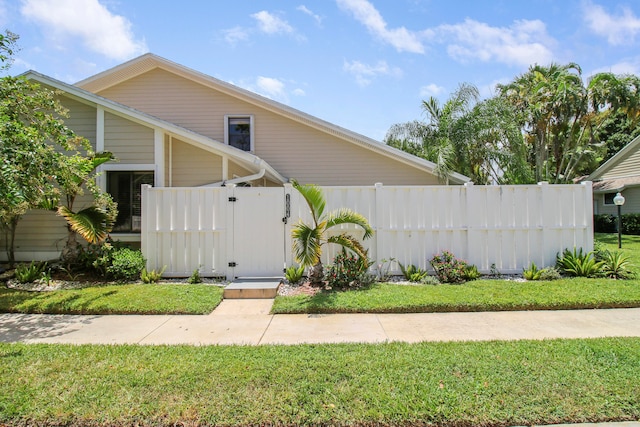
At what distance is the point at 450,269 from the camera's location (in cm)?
702

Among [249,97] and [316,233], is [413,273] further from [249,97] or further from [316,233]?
[249,97]

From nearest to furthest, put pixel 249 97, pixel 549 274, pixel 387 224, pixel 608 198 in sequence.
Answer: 1. pixel 549 274
2. pixel 387 224
3. pixel 249 97
4. pixel 608 198

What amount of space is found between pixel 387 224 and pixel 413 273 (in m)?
1.17

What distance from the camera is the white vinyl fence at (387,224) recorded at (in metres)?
7.37

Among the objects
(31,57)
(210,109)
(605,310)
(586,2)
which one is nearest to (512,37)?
(586,2)

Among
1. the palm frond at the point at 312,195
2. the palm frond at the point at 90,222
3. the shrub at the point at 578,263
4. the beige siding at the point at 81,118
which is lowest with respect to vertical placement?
the shrub at the point at 578,263

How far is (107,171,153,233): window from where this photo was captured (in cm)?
841

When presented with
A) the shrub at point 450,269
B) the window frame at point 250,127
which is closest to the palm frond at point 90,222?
the window frame at point 250,127

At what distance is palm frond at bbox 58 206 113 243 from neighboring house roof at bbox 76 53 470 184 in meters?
6.53

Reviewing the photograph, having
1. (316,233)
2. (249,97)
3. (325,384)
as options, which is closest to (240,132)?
(249,97)

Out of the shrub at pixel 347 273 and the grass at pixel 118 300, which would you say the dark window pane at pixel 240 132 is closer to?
the grass at pixel 118 300

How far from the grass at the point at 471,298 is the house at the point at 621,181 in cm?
1695

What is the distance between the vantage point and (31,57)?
9078 millimetres

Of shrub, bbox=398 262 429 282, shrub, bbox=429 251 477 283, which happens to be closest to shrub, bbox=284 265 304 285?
shrub, bbox=398 262 429 282
